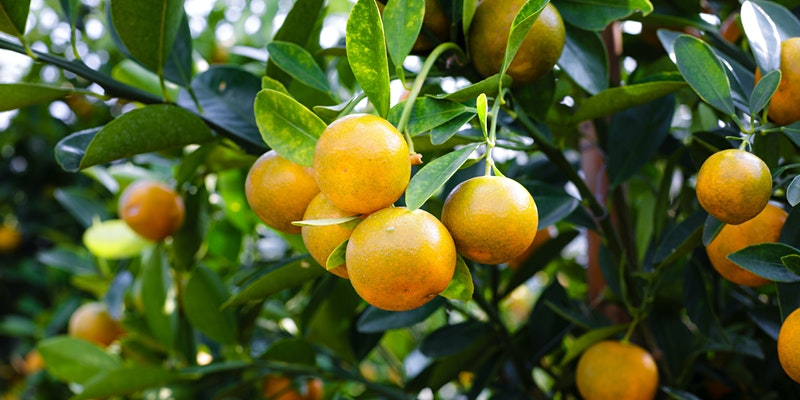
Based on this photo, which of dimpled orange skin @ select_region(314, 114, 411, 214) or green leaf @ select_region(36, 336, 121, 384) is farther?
green leaf @ select_region(36, 336, 121, 384)

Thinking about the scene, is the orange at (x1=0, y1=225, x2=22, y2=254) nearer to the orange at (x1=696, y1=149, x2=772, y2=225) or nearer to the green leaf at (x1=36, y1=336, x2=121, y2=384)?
the green leaf at (x1=36, y1=336, x2=121, y2=384)

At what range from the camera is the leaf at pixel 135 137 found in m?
0.60

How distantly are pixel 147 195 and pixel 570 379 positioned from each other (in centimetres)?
61

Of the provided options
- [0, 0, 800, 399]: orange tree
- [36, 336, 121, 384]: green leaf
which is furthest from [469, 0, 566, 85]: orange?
[36, 336, 121, 384]: green leaf

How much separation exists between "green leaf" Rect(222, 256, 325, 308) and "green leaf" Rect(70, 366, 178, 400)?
0.88 ft

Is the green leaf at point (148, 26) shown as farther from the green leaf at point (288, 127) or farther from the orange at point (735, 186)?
the orange at point (735, 186)

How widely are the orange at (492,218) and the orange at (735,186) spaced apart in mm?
133

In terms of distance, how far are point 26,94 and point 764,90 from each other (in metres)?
0.62

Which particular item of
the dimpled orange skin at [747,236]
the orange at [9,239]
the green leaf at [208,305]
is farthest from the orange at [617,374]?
the orange at [9,239]

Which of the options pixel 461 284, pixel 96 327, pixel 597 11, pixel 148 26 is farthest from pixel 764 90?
pixel 96 327

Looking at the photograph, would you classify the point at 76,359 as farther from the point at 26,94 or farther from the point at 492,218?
the point at 492,218

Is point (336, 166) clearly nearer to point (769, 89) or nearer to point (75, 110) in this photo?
point (769, 89)

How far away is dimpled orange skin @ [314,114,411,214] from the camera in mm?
423

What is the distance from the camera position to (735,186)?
1.54ft
